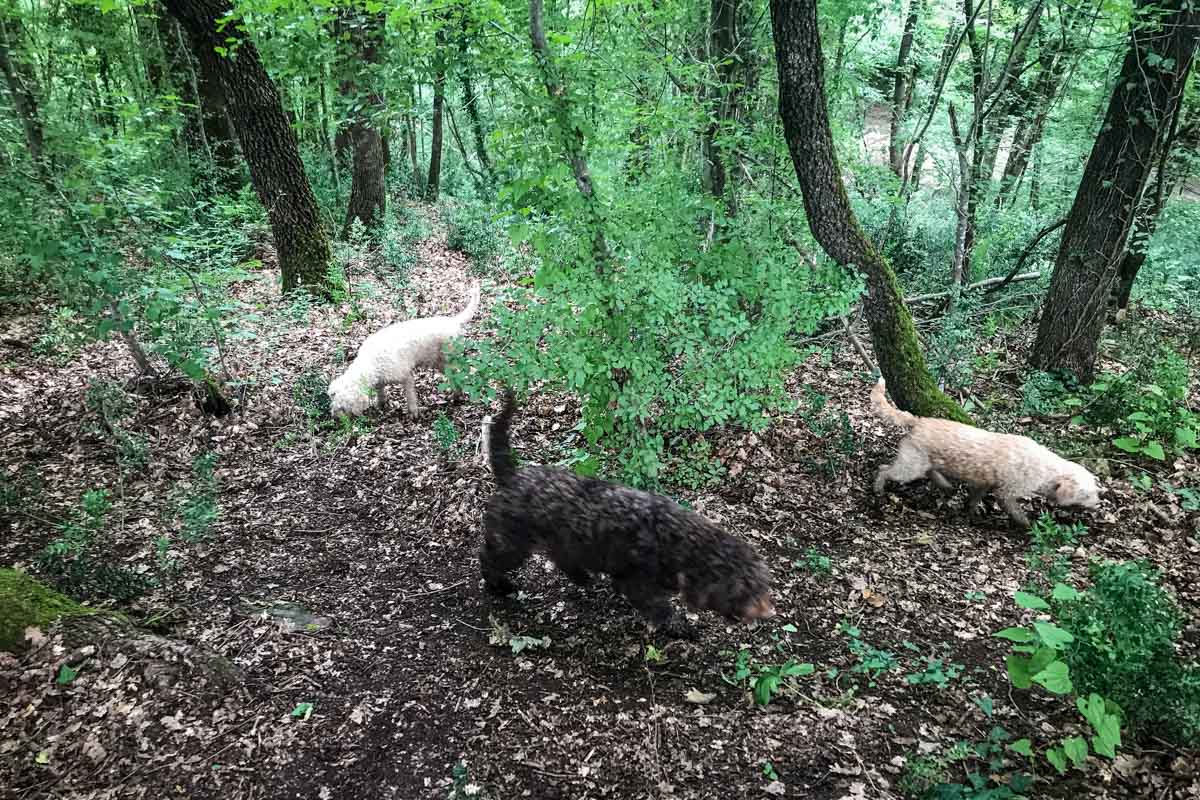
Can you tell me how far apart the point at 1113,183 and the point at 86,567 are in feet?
31.2

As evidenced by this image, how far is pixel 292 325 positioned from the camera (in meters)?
8.72

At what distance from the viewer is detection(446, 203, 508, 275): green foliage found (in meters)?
11.9

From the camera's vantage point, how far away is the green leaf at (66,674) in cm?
302

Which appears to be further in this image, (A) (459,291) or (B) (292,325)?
(A) (459,291)

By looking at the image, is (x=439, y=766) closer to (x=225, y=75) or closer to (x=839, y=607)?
(x=839, y=607)

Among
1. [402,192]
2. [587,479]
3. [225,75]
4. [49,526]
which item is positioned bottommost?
[49,526]

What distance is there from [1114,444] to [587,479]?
206 inches

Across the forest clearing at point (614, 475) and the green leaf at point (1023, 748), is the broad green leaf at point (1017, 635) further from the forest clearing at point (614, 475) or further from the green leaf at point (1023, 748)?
the green leaf at point (1023, 748)

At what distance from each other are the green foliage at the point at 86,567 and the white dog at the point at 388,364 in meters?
2.44

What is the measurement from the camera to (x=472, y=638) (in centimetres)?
391

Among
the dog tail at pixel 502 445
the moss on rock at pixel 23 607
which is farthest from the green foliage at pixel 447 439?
the moss on rock at pixel 23 607

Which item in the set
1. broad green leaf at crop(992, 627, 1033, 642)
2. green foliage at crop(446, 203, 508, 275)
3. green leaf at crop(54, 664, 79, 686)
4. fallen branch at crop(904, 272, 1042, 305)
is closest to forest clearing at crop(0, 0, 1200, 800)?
green leaf at crop(54, 664, 79, 686)

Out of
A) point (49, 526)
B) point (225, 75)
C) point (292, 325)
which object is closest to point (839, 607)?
point (49, 526)

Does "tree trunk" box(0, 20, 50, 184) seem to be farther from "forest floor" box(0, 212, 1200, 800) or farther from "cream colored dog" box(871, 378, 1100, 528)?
"cream colored dog" box(871, 378, 1100, 528)
